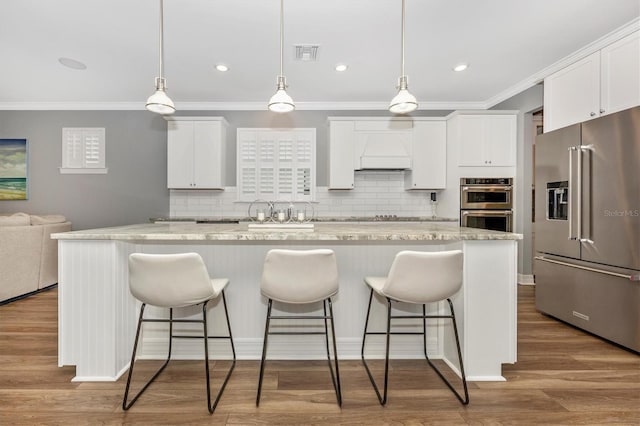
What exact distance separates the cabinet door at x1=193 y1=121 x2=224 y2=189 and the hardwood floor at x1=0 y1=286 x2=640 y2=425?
262 cm

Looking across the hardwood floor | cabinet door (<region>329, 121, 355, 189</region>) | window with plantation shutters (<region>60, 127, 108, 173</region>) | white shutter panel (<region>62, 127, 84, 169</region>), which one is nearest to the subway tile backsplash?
cabinet door (<region>329, 121, 355, 189</region>)

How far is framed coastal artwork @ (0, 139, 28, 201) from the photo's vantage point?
4824 mm

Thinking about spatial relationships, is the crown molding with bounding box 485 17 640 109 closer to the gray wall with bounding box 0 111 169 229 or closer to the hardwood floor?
the hardwood floor

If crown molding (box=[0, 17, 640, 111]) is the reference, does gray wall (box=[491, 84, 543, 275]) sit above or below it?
below

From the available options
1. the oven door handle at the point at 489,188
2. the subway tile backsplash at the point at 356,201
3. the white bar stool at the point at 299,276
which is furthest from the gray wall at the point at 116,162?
the white bar stool at the point at 299,276

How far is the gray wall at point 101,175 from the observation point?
482cm

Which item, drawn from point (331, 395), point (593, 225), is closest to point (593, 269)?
point (593, 225)

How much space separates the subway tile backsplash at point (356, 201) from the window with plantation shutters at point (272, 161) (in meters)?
0.29

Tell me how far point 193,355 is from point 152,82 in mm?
3348

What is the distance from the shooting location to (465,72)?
373 centimetres

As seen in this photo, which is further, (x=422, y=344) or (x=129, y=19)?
(x=129, y=19)

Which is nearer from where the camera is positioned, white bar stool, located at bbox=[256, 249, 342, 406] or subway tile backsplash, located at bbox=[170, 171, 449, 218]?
white bar stool, located at bbox=[256, 249, 342, 406]

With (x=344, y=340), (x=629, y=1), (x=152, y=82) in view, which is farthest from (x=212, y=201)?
(x=629, y=1)

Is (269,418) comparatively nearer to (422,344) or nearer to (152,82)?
(422,344)
